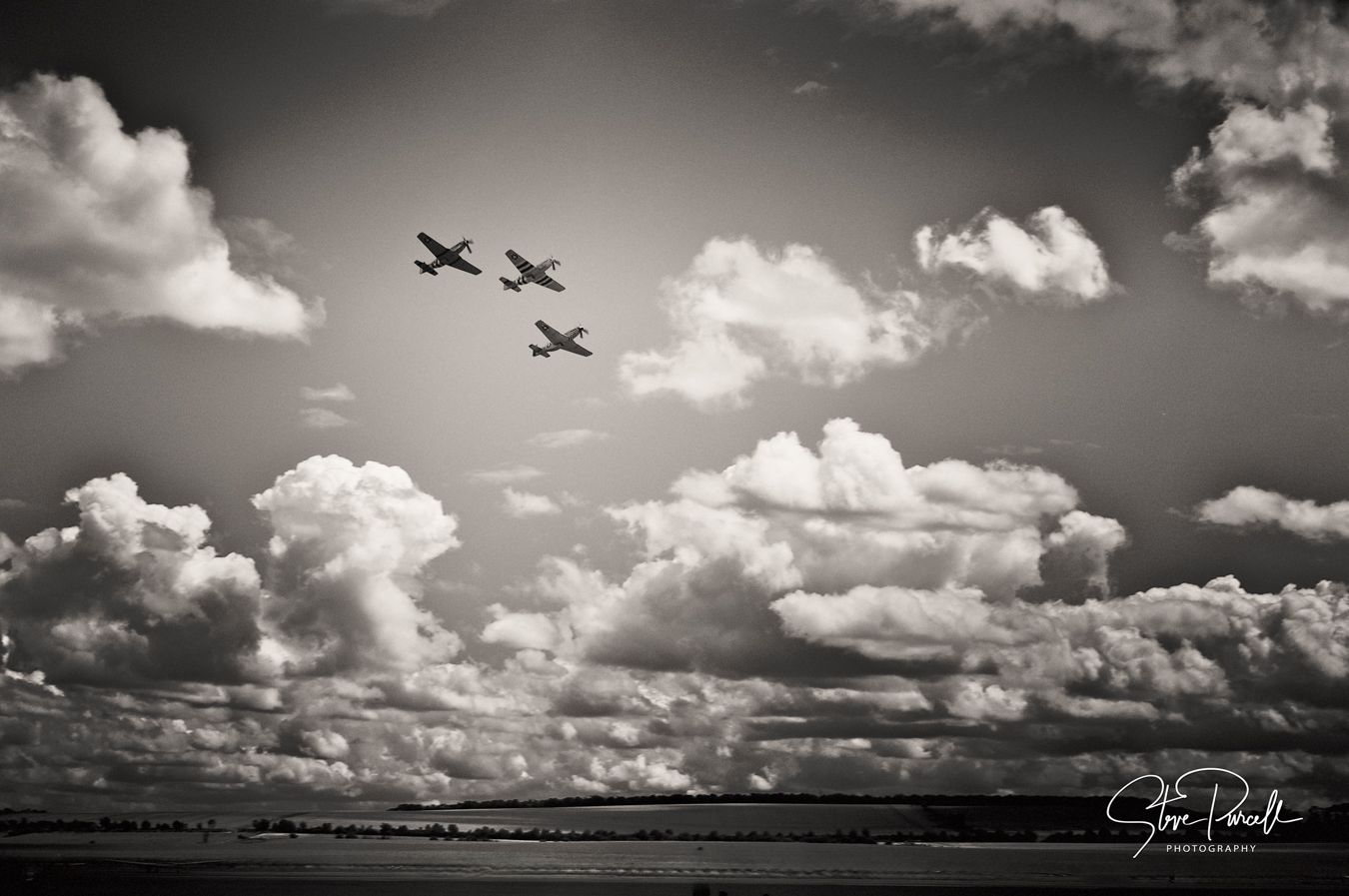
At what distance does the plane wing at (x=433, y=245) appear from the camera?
12606cm

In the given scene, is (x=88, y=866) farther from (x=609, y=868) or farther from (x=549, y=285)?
(x=549, y=285)

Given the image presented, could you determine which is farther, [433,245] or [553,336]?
[553,336]

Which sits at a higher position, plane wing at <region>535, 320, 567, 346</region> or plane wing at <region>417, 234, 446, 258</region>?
plane wing at <region>417, 234, 446, 258</region>

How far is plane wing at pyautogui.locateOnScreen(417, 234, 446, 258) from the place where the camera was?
12606cm

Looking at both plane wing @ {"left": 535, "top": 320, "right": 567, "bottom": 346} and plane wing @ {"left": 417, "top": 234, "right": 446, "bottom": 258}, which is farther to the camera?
plane wing @ {"left": 535, "top": 320, "right": 567, "bottom": 346}

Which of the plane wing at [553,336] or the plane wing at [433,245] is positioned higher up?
the plane wing at [433,245]

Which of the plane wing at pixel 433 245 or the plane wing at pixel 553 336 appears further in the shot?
the plane wing at pixel 553 336

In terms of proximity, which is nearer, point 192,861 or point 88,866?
point 88,866

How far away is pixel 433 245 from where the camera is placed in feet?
414

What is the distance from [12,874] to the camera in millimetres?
118375

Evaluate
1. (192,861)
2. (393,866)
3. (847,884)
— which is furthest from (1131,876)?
(192,861)

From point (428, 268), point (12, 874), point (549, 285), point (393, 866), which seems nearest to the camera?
point (12, 874)

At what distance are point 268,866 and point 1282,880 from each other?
13358 centimetres

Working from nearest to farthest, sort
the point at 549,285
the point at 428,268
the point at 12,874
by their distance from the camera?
the point at 12,874 → the point at 428,268 → the point at 549,285
